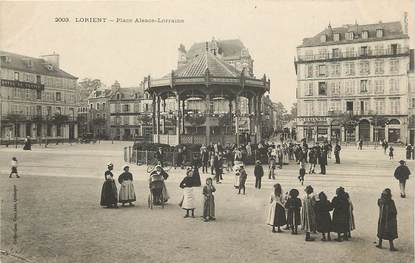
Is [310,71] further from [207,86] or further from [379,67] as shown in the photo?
[207,86]

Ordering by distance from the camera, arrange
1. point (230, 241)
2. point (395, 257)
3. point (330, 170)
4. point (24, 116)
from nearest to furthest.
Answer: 1. point (395, 257)
2. point (230, 241)
3. point (330, 170)
4. point (24, 116)

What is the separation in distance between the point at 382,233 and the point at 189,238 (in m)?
3.84

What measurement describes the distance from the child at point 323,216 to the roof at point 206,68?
14.6 meters

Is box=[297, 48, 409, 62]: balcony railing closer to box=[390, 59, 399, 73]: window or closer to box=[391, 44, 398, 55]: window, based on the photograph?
box=[391, 44, 398, 55]: window

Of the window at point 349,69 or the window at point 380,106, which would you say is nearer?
the window at point 380,106

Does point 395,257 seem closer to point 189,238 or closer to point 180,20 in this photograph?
point 189,238

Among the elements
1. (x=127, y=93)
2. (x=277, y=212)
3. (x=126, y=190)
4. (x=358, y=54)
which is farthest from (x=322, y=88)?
(x=277, y=212)

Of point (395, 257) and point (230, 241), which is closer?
point (395, 257)

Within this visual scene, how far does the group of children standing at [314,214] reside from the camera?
340 inches

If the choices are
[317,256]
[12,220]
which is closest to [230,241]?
[317,256]

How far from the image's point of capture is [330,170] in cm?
2034

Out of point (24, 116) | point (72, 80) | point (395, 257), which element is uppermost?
point (72, 80)

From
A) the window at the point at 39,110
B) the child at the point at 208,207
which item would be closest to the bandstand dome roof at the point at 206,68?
the child at the point at 208,207

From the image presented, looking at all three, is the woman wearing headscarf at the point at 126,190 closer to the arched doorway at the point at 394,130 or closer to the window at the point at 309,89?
the arched doorway at the point at 394,130
